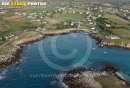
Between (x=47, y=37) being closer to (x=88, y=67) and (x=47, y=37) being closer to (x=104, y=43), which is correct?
(x=104, y=43)

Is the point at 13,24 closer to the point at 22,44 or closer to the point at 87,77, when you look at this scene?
the point at 22,44

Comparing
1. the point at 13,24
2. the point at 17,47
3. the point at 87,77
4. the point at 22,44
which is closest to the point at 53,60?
the point at 87,77

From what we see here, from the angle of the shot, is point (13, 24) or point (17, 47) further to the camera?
point (13, 24)

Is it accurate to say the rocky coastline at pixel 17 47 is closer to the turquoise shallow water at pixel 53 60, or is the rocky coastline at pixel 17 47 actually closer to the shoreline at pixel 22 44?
the shoreline at pixel 22 44

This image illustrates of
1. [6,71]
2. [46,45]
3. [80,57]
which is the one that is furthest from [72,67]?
[46,45]

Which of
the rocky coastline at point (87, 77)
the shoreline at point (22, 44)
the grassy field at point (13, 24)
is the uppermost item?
the grassy field at point (13, 24)

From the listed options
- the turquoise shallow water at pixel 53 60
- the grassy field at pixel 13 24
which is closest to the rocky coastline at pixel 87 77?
the turquoise shallow water at pixel 53 60

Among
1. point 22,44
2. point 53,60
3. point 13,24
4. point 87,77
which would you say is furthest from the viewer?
point 13,24

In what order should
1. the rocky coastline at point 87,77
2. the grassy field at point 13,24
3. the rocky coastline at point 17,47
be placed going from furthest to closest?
the grassy field at point 13,24 → the rocky coastline at point 17,47 → the rocky coastline at point 87,77

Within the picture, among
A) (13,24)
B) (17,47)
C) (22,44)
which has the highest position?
(13,24)
